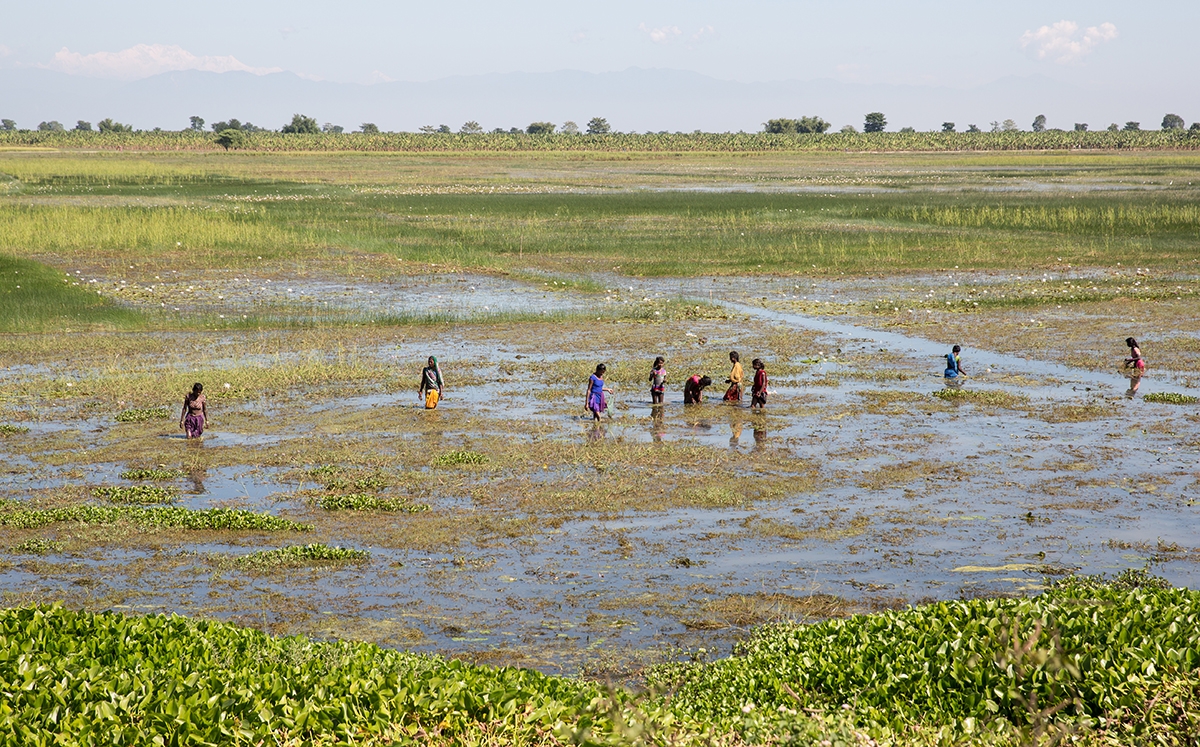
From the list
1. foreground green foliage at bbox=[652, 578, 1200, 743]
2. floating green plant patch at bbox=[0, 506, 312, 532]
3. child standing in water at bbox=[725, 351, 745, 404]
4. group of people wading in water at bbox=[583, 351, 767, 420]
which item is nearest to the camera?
foreground green foliage at bbox=[652, 578, 1200, 743]

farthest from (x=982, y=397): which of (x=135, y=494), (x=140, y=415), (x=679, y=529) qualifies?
(x=140, y=415)

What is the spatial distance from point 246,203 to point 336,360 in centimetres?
3784

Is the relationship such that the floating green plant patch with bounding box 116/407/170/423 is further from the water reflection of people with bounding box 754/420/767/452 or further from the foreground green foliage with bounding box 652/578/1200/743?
the foreground green foliage with bounding box 652/578/1200/743

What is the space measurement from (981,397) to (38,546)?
50.4 ft

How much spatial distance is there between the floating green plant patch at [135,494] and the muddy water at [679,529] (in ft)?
1.69

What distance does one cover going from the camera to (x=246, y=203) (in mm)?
58875

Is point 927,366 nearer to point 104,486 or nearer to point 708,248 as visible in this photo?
point 104,486

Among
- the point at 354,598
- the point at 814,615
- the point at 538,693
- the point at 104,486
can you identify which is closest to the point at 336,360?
the point at 104,486

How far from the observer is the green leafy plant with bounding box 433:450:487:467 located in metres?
16.2

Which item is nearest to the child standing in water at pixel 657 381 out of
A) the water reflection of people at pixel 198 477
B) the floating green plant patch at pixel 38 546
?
the water reflection of people at pixel 198 477

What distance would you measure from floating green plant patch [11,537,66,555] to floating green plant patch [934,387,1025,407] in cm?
1458

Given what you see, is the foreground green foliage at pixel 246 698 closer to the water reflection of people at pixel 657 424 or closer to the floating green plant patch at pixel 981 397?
the water reflection of people at pixel 657 424

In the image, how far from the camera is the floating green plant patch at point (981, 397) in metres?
20.1

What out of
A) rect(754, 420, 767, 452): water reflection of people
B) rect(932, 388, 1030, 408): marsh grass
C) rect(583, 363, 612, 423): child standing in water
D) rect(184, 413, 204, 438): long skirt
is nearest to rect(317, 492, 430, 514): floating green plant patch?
rect(184, 413, 204, 438): long skirt
